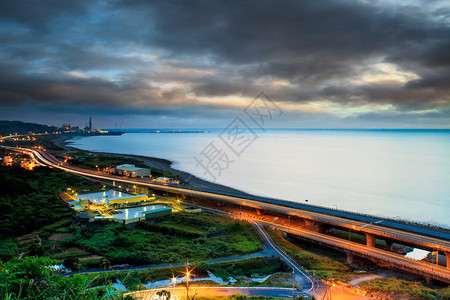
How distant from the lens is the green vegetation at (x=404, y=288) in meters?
23.7

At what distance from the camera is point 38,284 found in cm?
1284

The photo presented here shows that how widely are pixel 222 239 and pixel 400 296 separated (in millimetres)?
19505

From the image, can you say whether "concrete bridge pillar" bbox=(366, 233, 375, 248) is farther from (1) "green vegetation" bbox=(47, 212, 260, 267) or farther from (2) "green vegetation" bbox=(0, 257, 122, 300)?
(2) "green vegetation" bbox=(0, 257, 122, 300)

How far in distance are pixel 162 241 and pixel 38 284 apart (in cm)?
2323

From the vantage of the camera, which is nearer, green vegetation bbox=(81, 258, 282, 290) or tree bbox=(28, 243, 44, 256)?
green vegetation bbox=(81, 258, 282, 290)

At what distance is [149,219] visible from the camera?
44188 mm

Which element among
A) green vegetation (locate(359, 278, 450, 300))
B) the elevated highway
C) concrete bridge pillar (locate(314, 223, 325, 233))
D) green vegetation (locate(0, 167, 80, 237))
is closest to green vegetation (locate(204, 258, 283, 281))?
green vegetation (locate(359, 278, 450, 300))

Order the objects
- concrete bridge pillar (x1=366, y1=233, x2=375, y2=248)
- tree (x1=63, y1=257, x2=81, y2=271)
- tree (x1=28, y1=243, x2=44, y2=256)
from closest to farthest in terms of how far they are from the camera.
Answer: tree (x1=63, y1=257, x2=81, y2=271), tree (x1=28, y1=243, x2=44, y2=256), concrete bridge pillar (x1=366, y1=233, x2=375, y2=248)

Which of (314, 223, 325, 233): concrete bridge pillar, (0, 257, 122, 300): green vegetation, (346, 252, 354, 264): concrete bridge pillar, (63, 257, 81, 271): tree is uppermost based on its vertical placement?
(0, 257, 122, 300): green vegetation

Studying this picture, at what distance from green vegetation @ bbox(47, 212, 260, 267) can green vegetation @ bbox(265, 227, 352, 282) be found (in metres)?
3.78


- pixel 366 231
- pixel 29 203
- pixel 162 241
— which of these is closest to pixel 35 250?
pixel 162 241

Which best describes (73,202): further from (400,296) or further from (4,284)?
(400,296)

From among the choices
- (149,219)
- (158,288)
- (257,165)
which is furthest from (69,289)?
Result: (257,165)

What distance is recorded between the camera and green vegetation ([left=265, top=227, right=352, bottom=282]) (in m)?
27.7
